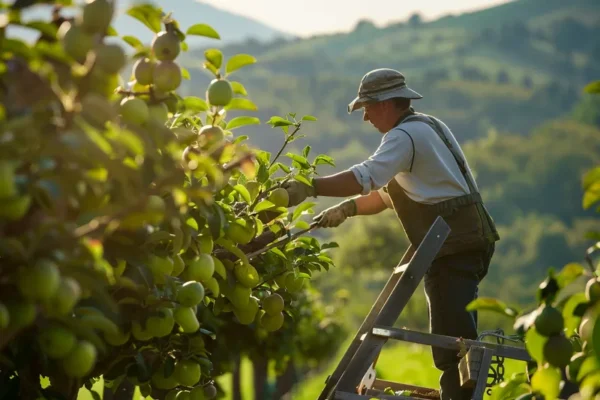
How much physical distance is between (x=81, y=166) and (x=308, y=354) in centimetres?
1111

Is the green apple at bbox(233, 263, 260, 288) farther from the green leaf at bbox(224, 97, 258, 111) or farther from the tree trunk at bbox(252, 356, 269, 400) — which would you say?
the tree trunk at bbox(252, 356, 269, 400)

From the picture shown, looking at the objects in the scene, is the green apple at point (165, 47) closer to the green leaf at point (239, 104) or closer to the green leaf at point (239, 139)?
the green leaf at point (239, 104)

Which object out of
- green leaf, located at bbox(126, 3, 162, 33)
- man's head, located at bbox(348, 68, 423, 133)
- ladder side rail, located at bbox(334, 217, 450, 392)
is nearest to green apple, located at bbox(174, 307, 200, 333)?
green leaf, located at bbox(126, 3, 162, 33)

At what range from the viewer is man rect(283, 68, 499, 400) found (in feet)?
13.1

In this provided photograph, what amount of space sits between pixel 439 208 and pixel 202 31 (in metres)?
1.92

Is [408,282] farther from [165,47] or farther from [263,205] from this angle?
[165,47]

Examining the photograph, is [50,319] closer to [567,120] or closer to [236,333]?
[236,333]

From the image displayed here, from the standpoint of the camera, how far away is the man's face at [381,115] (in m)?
4.44

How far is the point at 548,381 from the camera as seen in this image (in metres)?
1.89

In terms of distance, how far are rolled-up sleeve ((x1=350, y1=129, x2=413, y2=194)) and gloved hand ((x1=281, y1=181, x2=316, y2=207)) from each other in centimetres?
35

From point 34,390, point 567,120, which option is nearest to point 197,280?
point 34,390

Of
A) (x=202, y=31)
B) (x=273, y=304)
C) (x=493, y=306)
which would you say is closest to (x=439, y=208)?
(x=273, y=304)

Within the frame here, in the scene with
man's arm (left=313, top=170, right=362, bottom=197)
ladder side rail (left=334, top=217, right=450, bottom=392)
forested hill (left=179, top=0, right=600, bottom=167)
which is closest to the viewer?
ladder side rail (left=334, top=217, right=450, bottom=392)

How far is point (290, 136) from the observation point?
346 centimetres
